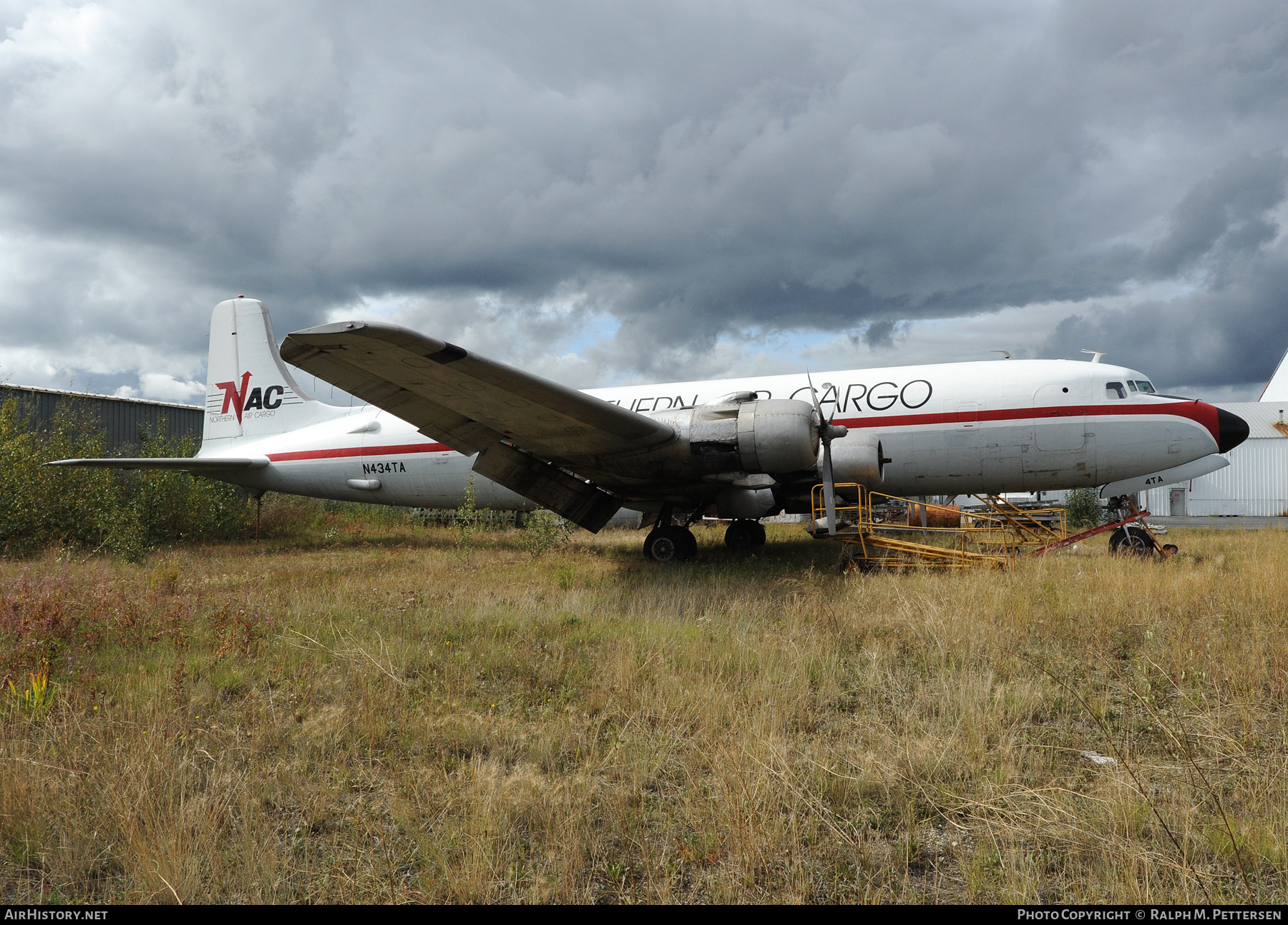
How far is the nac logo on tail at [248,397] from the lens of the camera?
17.0m

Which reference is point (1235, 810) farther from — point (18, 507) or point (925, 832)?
point (18, 507)

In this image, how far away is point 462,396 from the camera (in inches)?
335

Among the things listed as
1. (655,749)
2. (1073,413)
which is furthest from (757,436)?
(1073,413)

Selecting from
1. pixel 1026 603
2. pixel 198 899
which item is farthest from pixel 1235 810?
pixel 198 899

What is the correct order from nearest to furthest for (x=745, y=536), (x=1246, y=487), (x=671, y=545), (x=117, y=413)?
(x=671, y=545) → (x=745, y=536) → (x=117, y=413) → (x=1246, y=487)

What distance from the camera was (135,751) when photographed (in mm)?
3480

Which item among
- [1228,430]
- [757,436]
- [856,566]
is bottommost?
[856,566]

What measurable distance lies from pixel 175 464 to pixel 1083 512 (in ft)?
84.7

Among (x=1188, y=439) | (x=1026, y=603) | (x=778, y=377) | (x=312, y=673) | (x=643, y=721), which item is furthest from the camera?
(x=778, y=377)

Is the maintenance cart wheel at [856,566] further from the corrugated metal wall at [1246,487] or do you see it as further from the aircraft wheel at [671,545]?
the corrugated metal wall at [1246,487]

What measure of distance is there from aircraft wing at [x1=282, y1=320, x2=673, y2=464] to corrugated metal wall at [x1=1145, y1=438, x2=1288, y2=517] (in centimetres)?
3491

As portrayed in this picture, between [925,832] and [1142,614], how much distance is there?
521 cm

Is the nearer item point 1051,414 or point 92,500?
point 1051,414

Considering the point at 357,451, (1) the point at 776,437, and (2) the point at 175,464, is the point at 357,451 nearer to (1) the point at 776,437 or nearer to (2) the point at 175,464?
(2) the point at 175,464
